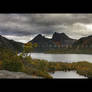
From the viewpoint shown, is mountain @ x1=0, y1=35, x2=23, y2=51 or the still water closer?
the still water

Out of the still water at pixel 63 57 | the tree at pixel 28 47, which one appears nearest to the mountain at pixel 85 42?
the still water at pixel 63 57

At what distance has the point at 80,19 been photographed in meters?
4.86

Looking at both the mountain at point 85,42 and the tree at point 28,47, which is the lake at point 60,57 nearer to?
the tree at point 28,47

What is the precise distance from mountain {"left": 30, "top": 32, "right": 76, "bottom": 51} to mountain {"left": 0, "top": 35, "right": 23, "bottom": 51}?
42cm

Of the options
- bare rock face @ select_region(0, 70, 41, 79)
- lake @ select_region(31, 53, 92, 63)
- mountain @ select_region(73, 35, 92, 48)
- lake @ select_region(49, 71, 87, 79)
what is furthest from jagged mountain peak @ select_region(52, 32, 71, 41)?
bare rock face @ select_region(0, 70, 41, 79)

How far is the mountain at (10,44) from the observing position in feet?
16.3

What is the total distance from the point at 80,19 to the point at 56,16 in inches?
26.6

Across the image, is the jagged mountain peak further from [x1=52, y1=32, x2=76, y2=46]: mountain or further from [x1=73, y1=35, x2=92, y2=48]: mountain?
[x1=73, y1=35, x2=92, y2=48]: mountain

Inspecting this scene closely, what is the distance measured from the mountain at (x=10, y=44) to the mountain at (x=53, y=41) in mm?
418

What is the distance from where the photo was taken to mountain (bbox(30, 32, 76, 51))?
496 centimetres

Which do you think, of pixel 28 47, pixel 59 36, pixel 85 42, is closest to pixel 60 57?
pixel 59 36
